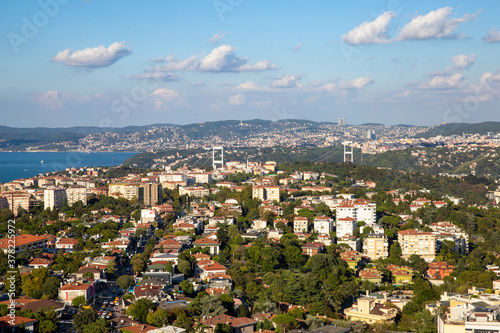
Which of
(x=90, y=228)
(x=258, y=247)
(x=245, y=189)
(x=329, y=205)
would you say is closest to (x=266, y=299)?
(x=258, y=247)

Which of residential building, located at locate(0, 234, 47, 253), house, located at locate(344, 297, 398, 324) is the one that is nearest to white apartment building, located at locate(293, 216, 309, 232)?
residential building, located at locate(0, 234, 47, 253)

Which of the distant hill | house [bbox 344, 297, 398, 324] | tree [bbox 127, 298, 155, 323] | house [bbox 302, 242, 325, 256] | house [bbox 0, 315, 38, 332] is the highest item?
the distant hill

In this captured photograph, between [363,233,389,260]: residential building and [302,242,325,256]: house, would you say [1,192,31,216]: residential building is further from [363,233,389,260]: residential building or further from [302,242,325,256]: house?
[363,233,389,260]: residential building

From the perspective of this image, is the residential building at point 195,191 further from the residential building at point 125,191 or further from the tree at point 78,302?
the tree at point 78,302

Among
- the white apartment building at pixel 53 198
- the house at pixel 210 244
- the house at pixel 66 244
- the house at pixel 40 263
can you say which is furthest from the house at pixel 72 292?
the white apartment building at pixel 53 198

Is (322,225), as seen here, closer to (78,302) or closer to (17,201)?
(78,302)

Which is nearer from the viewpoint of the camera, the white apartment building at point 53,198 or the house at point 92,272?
the house at point 92,272

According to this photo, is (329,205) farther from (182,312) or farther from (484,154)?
(484,154)
